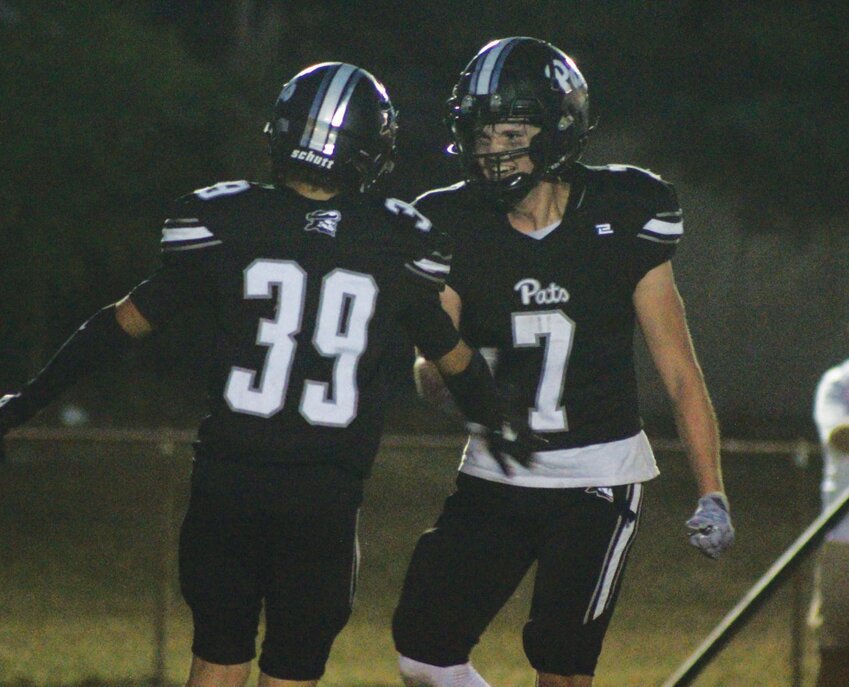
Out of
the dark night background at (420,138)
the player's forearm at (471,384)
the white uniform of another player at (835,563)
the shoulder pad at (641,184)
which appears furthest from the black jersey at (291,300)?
the dark night background at (420,138)

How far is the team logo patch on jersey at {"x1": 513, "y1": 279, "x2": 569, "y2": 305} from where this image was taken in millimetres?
3945

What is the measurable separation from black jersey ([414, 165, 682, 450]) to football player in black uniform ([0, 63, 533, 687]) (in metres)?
0.43

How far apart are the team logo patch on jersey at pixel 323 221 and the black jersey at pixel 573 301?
0.73m

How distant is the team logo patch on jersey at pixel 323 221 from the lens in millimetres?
3342

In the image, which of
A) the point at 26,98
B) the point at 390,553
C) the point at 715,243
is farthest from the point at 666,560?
the point at 715,243

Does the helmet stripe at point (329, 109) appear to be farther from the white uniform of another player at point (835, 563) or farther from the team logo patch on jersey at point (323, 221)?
the white uniform of another player at point (835, 563)

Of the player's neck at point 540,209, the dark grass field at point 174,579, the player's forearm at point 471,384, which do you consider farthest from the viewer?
the dark grass field at point 174,579

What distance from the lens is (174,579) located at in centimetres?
673

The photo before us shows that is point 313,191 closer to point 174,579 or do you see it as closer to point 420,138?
point 174,579

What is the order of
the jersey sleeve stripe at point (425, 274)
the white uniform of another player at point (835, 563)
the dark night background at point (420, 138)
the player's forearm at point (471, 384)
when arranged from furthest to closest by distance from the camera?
the dark night background at point (420, 138) → the white uniform of another player at point (835, 563) → the player's forearm at point (471, 384) → the jersey sleeve stripe at point (425, 274)

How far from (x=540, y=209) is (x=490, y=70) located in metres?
0.39

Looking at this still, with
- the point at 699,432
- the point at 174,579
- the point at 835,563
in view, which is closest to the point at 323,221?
the point at 699,432

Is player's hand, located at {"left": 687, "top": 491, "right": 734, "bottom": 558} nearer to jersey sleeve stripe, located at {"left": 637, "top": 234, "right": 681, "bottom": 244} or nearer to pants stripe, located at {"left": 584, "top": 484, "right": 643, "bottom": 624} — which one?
pants stripe, located at {"left": 584, "top": 484, "right": 643, "bottom": 624}

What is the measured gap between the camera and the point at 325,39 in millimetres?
16453
